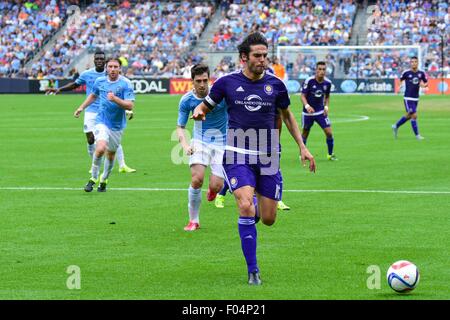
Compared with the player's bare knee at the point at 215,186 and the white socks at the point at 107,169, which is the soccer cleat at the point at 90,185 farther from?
the player's bare knee at the point at 215,186

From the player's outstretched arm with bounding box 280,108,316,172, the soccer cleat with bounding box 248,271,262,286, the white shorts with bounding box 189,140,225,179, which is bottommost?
the soccer cleat with bounding box 248,271,262,286

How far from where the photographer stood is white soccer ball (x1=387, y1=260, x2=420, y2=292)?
374 inches

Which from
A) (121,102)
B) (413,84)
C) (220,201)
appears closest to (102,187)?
(121,102)

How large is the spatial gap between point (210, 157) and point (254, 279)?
4636 mm

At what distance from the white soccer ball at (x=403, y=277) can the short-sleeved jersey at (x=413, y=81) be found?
2345cm

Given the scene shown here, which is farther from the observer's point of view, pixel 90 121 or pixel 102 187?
pixel 90 121

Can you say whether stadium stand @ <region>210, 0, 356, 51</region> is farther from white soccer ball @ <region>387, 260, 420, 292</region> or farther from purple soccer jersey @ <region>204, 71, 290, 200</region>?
white soccer ball @ <region>387, 260, 420, 292</region>

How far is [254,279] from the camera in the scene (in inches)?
398

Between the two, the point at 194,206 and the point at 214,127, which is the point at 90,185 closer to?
the point at 214,127

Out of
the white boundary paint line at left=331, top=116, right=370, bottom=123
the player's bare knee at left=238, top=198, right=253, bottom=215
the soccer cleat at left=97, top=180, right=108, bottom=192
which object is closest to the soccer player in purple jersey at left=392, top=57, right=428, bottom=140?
the white boundary paint line at left=331, top=116, right=370, bottom=123

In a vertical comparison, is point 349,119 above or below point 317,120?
below

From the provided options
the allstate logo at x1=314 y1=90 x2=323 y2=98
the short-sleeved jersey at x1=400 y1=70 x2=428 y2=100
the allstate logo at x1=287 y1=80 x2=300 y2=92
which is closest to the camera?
the allstate logo at x1=314 y1=90 x2=323 y2=98
